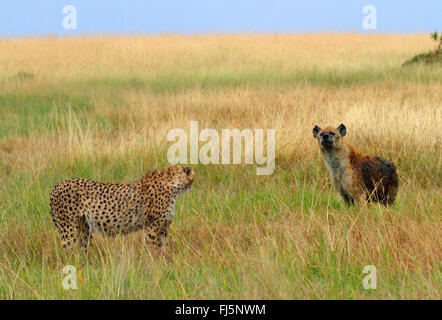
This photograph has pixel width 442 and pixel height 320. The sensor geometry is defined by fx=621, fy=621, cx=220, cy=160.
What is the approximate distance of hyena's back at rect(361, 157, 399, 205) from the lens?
205 inches

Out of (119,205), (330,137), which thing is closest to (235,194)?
(330,137)

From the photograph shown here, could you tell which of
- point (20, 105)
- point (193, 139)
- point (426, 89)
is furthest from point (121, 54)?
point (193, 139)

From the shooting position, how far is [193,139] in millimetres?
7562

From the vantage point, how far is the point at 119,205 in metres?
4.13

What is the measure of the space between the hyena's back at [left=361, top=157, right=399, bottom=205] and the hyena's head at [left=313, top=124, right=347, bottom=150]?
0.99 feet

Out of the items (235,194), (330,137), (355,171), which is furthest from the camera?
(235,194)

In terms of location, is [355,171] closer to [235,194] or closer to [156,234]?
[235,194]

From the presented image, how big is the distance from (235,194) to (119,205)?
71.4 inches

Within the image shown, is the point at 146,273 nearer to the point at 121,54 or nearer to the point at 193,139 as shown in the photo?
the point at 193,139

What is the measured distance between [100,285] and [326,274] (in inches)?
51.9

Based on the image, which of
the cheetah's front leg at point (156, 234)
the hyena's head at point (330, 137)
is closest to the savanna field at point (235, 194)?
the cheetah's front leg at point (156, 234)

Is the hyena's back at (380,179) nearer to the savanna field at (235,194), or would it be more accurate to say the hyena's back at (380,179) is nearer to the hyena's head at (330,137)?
the savanna field at (235,194)

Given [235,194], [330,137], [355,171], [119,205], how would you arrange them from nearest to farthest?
[119,205] < [330,137] < [355,171] < [235,194]

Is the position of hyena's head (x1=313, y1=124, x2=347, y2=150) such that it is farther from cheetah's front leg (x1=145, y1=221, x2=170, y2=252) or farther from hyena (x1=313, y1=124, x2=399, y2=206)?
cheetah's front leg (x1=145, y1=221, x2=170, y2=252)
